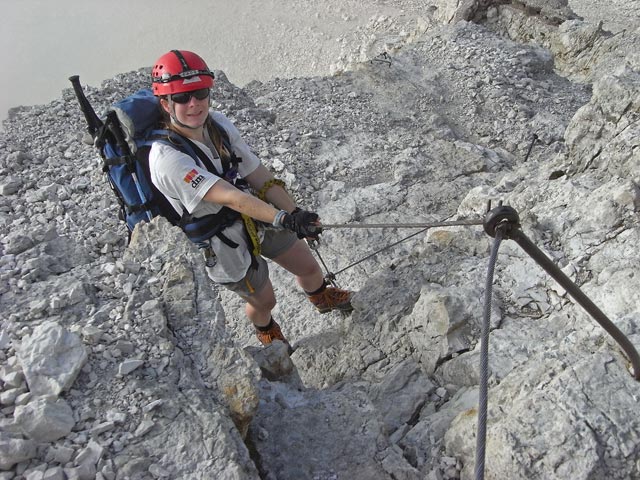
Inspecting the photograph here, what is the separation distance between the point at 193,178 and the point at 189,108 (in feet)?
1.82

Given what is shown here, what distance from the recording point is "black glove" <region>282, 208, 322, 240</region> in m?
3.65

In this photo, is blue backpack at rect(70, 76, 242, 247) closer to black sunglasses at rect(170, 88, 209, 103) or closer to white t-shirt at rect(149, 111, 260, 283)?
white t-shirt at rect(149, 111, 260, 283)

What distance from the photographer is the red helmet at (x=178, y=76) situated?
3641 mm

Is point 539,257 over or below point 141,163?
below

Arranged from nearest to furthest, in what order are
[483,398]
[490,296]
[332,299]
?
[483,398] < [490,296] < [332,299]

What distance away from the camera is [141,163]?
4.02m

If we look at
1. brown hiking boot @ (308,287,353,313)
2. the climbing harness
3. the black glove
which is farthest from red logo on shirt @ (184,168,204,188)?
brown hiking boot @ (308,287,353,313)

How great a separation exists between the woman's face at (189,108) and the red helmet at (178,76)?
5 centimetres

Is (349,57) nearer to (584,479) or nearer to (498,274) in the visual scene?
(498,274)

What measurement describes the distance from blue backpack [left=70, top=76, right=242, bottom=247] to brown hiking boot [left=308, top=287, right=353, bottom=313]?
5.54 feet

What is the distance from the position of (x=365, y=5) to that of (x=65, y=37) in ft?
53.8

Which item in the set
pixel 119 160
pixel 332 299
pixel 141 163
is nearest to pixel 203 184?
pixel 141 163

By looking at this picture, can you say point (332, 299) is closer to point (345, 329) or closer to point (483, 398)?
point (345, 329)

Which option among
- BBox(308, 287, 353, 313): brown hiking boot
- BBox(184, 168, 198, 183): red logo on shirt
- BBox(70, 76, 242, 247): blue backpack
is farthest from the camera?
BBox(308, 287, 353, 313): brown hiking boot
